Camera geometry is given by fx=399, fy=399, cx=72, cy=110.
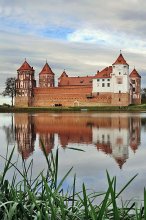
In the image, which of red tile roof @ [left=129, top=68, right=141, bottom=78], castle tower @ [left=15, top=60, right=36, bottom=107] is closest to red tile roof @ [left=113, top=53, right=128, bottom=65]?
red tile roof @ [left=129, top=68, right=141, bottom=78]

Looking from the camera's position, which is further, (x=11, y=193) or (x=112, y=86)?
(x=112, y=86)

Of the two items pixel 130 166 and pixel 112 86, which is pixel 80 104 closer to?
pixel 112 86

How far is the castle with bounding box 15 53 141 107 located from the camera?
100688 millimetres

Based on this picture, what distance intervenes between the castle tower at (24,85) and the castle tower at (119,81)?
75.7 feet

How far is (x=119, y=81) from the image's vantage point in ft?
331

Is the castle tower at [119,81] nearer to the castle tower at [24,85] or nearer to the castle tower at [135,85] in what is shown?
the castle tower at [135,85]

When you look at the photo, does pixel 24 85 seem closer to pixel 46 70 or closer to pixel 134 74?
pixel 46 70

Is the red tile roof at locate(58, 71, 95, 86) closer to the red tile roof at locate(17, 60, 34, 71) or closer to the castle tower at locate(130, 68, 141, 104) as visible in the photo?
the red tile roof at locate(17, 60, 34, 71)

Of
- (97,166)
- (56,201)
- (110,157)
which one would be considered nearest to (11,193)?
(56,201)

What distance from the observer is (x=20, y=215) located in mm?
3889

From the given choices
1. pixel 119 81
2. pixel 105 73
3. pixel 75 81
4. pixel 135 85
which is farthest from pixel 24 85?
pixel 135 85

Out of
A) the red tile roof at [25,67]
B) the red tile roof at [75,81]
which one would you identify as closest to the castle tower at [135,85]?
the red tile roof at [75,81]

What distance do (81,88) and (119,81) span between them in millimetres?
10668

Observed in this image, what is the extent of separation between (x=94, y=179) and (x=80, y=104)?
9534cm
